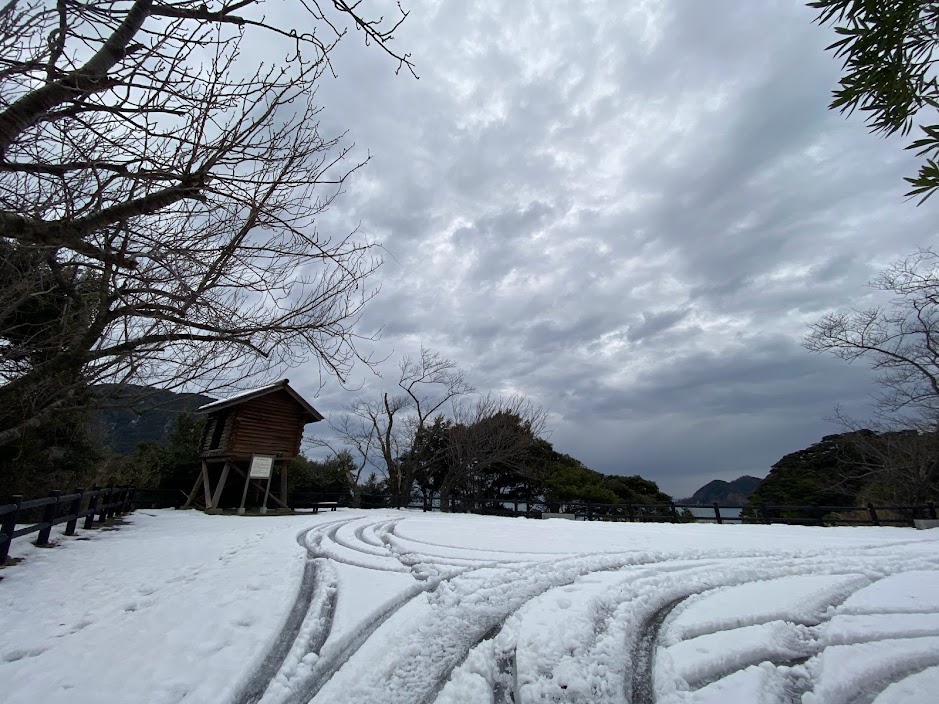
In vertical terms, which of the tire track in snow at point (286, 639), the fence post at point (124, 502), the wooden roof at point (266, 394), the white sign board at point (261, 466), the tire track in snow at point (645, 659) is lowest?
the tire track in snow at point (286, 639)

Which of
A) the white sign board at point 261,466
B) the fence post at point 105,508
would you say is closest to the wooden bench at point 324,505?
the white sign board at point 261,466

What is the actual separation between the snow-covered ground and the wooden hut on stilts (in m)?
8.96

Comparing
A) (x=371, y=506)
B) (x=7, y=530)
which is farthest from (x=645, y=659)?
(x=371, y=506)

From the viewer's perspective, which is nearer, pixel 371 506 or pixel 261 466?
pixel 261 466

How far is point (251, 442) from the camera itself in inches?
626

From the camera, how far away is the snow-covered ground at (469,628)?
2844mm

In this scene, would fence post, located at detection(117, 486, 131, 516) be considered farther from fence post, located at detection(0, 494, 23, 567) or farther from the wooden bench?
the wooden bench

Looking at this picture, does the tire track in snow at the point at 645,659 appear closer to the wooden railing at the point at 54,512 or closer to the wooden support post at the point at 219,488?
the wooden railing at the point at 54,512

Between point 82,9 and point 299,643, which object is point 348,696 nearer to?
point 299,643

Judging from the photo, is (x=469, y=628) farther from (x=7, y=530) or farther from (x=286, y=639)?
(x=7, y=530)

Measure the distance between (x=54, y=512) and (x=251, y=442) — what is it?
9.06m

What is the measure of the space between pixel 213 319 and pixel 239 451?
537 inches

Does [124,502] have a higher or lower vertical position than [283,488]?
lower

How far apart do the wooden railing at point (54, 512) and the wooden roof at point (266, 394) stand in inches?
144
